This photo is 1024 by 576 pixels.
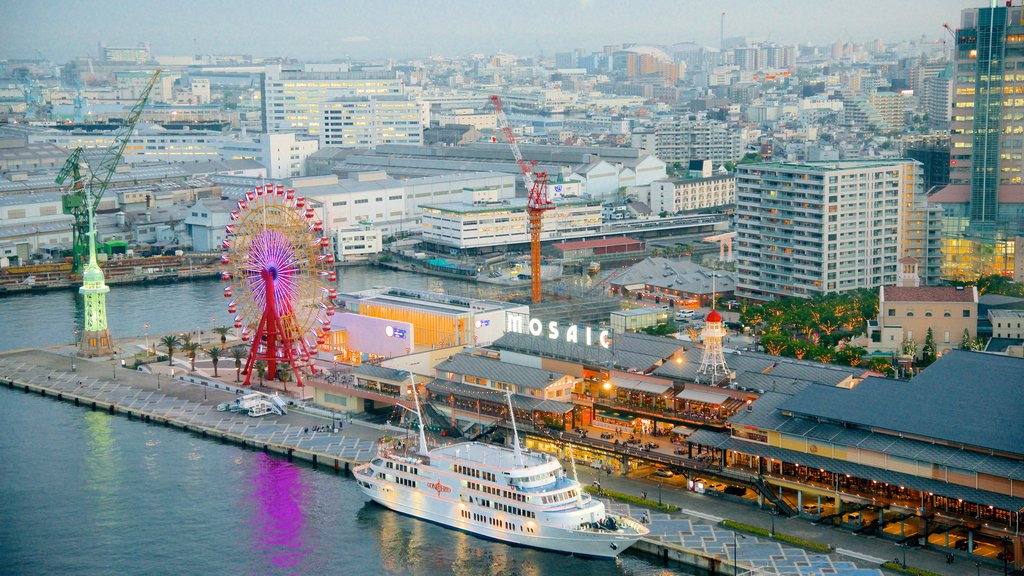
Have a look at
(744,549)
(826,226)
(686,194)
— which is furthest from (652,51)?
(744,549)

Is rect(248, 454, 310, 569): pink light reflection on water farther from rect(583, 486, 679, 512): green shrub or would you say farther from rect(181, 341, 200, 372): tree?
rect(181, 341, 200, 372): tree

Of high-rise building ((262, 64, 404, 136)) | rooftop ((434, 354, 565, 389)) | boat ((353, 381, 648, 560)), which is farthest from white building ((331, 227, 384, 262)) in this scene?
high-rise building ((262, 64, 404, 136))

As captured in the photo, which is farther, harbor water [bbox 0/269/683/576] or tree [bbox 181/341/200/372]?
tree [bbox 181/341/200/372]

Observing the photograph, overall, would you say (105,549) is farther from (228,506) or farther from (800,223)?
(800,223)

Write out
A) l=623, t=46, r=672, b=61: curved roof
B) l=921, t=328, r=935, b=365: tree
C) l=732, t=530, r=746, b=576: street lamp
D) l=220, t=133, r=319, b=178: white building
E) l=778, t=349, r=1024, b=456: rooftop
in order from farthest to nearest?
l=623, t=46, r=672, b=61: curved roof
l=220, t=133, r=319, b=178: white building
l=921, t=328, r=935, b=365: tree
l=778, t=349, r=1024, b=456: rooftop
l=732, t=530, r=746, b=576: street lamp

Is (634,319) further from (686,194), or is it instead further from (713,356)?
(686,194)

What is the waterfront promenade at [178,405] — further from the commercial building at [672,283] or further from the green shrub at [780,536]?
the commercial building at [672,283]

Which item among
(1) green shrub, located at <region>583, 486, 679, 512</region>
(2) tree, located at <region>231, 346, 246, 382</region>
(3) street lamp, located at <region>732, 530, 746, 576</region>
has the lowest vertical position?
(3) street lamp, located at <region>732, 530, 746, 576</region>
